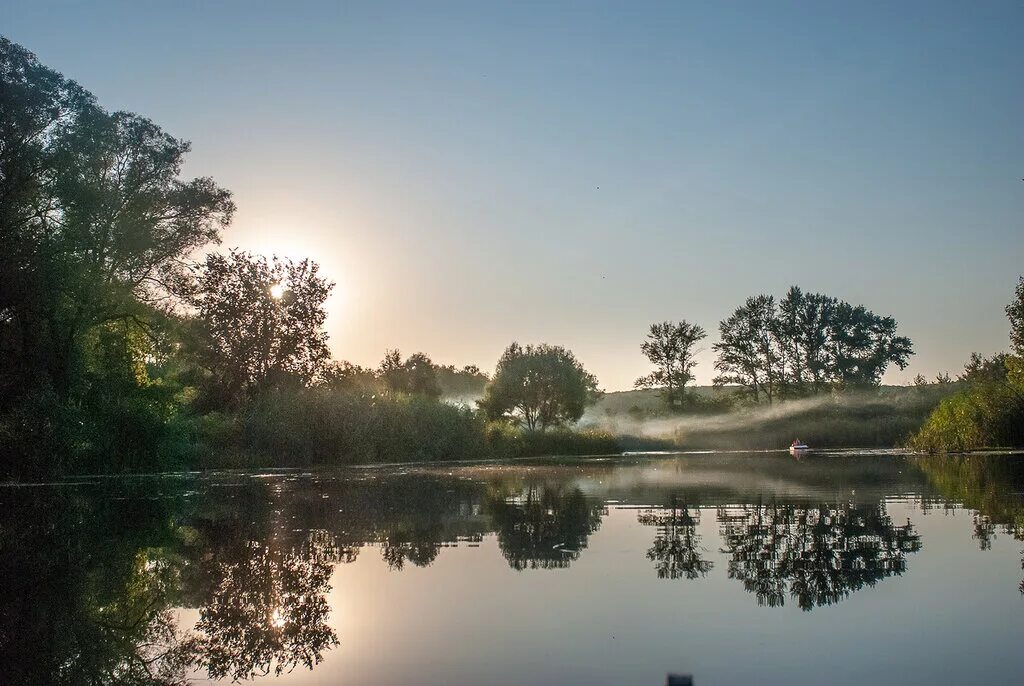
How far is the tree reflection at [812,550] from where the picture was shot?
923 centimetres

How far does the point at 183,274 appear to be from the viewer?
1649 inches

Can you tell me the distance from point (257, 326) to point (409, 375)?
2686 centimetres

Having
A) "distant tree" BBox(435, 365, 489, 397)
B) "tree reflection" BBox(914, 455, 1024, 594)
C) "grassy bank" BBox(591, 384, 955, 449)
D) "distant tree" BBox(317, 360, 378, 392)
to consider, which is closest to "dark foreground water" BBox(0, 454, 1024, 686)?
"tree reflection" BBox(914, 455, 1024, 594)

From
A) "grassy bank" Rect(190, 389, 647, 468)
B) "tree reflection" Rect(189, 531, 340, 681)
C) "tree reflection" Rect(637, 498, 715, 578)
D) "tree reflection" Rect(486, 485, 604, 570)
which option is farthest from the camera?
"grassy bank" Rect(190, 389, 647, 468)

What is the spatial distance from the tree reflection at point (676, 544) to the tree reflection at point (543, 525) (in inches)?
41.2

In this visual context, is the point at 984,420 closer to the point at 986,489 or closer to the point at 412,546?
the point at 986,489

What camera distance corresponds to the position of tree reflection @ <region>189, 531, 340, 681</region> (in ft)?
22.3

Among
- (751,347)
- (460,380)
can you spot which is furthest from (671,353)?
(460,380)

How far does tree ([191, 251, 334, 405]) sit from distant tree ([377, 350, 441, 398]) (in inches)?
830

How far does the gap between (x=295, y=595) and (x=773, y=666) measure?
16.5ft

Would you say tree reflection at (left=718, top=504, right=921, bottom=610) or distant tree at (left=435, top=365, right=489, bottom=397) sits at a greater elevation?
distant tree at (left=435, top=365, right=489, bottom=397)

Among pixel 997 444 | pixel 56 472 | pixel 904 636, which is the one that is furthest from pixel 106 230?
pixel 997 444

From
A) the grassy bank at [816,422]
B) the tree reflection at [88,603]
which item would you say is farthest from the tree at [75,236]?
the grassy bank at [816,422]

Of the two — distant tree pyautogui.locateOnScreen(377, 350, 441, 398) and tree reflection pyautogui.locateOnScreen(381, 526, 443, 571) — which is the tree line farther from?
tree reflection pyautogui.locateOnScreen(381, 526, 443, 571)
